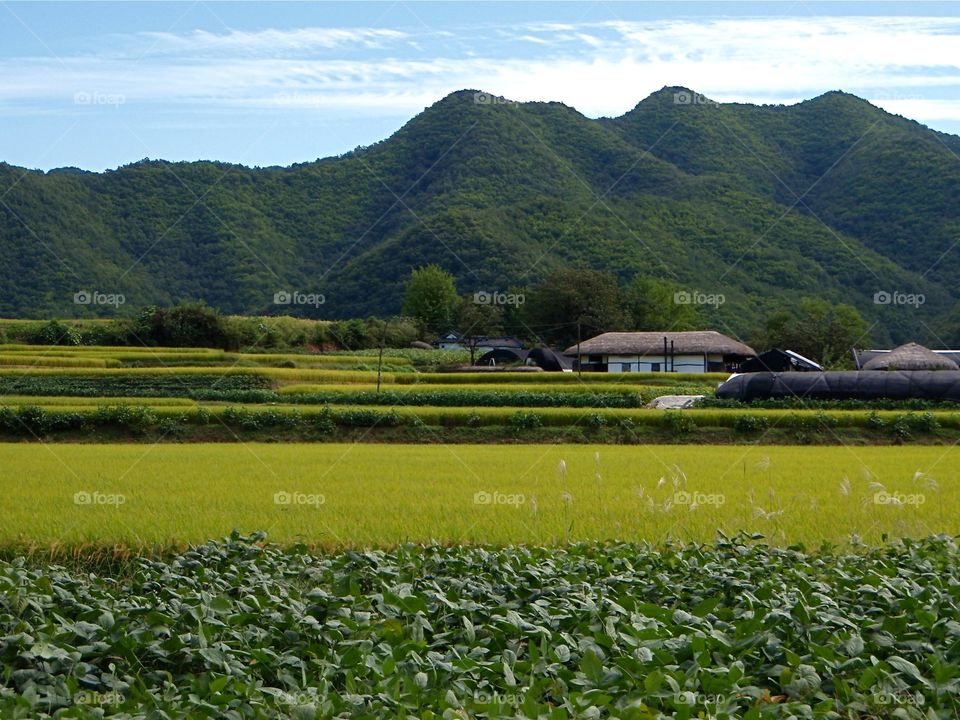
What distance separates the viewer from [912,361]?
43.5 m

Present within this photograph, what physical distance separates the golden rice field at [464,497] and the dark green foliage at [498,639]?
181 centimetres

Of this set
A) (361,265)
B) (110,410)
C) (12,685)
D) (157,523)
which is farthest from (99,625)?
(361,265)

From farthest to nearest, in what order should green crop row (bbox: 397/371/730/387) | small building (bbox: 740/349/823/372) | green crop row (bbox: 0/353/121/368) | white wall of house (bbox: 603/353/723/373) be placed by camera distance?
1. white wall of house (bbox: 603/353/723/373)
2. small building (bbox: 740/349/823/372)
3. green crop row (bbox: 0/353/121/368)
4. green crop row (bbox: 397/371/730/387)

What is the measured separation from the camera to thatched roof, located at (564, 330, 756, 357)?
54406 millimetres

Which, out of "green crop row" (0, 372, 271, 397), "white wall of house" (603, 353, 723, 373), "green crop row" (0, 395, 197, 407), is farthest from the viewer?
"white wall of house" (603, 353, 723, 373)

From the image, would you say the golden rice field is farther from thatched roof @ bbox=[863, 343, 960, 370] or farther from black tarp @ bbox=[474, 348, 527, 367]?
black tarp @ bbox=[474, 348, 527, 367]

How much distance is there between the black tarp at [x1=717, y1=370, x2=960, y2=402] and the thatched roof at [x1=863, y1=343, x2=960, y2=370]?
12169 mm

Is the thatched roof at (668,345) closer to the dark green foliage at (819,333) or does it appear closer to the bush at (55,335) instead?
the dark green foliage at (819,333)

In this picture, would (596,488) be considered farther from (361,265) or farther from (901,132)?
(901,132)

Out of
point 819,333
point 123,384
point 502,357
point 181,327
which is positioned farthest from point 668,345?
point 123,384

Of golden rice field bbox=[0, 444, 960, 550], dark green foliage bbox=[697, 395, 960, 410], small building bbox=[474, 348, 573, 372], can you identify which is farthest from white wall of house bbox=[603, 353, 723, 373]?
golden rice field bbox=[0, 444, 960, 550]

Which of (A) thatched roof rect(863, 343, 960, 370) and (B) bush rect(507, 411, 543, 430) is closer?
(B) bush rect(507, 411, 543, 430)

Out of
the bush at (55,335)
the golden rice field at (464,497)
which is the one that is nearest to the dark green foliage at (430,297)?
the bush at (55,335)

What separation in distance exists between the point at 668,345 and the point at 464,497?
44.7m
